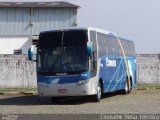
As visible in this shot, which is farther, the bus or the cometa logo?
the cometa logo

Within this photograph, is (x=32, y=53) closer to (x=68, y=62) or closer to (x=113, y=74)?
(x=68, y=62)

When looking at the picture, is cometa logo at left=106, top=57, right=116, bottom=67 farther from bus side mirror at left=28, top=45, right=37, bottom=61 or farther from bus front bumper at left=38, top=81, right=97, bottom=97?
bus side mirror at left=28, top=45, right=37, bottom=61

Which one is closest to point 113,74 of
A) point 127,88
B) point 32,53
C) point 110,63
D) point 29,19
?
point 110,63

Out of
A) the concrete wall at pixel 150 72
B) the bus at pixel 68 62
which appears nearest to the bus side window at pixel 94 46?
the bus at pixel 68 62

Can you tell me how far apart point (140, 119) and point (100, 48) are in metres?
9.45

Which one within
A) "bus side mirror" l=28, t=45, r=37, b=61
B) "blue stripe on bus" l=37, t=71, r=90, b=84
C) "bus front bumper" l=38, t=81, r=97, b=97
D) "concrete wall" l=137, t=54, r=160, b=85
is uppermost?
"bus side mirror" l=28, t=45, r=37, b=61

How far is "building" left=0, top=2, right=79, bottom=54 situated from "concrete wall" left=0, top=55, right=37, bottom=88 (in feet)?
56.0

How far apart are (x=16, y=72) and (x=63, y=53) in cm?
1569

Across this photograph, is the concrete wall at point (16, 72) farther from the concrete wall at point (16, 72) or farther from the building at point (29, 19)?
the building at point (29, 19)

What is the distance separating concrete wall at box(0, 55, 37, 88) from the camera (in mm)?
38688

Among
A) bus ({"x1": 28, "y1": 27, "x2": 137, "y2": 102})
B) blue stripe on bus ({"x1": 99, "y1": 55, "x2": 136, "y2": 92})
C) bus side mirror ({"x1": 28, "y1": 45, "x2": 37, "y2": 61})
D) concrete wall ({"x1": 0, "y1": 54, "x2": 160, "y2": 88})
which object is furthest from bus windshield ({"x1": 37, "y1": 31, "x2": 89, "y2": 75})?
concrete wall ({"x1": 0, "y1": 54, "x2": 160, "y2": 88})

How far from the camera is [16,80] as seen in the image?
128ft

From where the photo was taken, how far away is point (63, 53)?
23.7m

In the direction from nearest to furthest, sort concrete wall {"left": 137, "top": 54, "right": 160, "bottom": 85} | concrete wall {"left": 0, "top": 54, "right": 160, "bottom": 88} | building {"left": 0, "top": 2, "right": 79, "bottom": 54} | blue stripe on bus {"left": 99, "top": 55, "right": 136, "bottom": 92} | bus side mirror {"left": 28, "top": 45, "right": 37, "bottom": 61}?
1. bus side mirror {"left": 28, "top": 45, "right": 37, "bottom": 61}
2. blue stripe on bus {"left": 99, "top": 55, "right": 136, "bottom": 92}
3. concrete wall {"left": 0, "top": 54, "right": 160, "bottom": 88}
4. concrete wall {"left": 137, "top": 54, "right": 160, "bottom": 85}
5. building {"left": 0, "top": 2, "right": 79, "bottom": 54}
